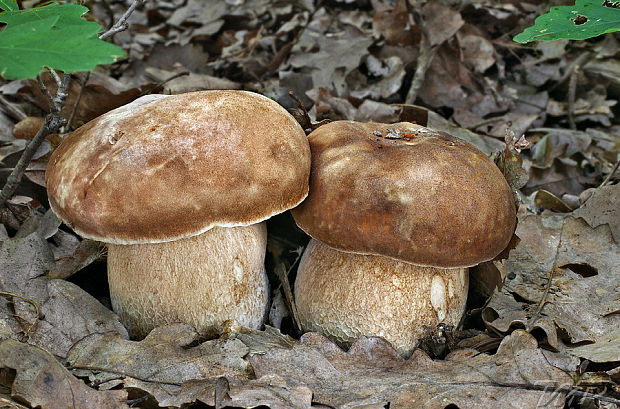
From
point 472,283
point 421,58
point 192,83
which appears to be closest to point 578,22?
point 472,283

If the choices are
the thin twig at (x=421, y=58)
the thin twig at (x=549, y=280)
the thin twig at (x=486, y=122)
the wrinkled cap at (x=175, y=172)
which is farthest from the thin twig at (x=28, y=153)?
the thin twig at (x=486, y=122)

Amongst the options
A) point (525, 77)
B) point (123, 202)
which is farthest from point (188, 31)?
point (123, 202)

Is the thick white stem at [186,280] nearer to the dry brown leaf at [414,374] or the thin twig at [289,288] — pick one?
the thin twig at [289,288]

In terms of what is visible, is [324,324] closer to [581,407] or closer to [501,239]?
[501,239]

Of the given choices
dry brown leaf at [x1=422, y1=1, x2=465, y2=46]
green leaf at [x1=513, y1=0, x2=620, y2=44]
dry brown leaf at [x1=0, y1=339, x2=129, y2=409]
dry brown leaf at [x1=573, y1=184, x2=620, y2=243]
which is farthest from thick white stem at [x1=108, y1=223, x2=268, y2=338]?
dry brown leaf at [x1=422, y1=1, x2=465, y2=46]

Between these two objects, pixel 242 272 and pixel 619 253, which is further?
pixel 619 253

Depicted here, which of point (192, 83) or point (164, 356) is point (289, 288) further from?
point (192, 83)

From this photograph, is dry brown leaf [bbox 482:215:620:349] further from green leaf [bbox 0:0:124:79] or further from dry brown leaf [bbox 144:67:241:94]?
dry brown leaf [bbox 144:67:241:94]
